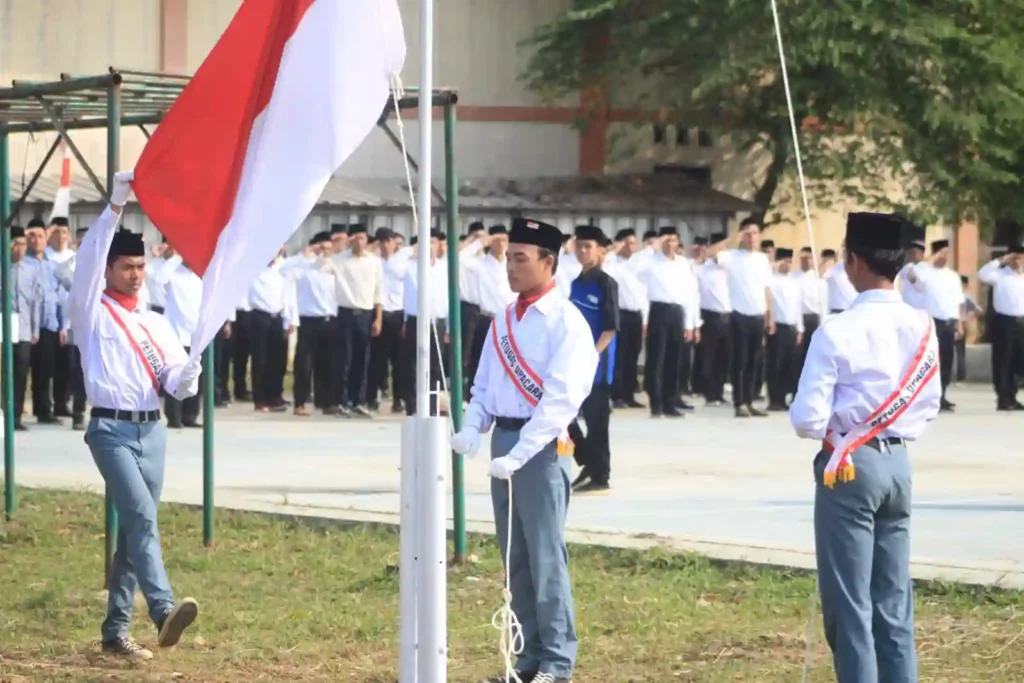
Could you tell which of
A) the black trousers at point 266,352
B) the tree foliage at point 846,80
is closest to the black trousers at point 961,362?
the tree foliage at point 846,80

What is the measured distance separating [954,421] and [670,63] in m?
13.1

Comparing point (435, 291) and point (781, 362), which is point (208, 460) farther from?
point (781, 362)

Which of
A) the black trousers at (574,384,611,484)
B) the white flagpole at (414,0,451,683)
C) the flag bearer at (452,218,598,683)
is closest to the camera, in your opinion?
the white flagpole at (414,0,451,683)

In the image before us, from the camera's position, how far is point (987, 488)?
15.3m

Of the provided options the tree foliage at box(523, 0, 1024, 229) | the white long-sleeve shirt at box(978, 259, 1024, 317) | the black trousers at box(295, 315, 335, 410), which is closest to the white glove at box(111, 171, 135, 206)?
the black trousers at box(295, 315, 335, 410)

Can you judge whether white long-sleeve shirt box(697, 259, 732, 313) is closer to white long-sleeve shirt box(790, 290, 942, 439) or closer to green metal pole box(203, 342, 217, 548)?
green metal pole box(203, 342, 217, 548)

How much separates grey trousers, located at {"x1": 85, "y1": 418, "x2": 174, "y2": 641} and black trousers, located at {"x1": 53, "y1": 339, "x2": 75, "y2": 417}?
1272 cm

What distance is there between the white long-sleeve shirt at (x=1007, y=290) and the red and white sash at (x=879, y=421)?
18.1 metres

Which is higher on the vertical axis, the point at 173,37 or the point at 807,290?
the point at 173,37

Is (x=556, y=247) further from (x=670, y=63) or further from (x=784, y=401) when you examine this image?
(x=670, y=63)

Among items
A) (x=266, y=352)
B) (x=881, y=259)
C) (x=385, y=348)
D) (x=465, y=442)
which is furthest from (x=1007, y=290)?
(x=881, y=259)

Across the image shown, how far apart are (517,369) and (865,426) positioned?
1.76 m

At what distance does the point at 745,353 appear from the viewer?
937 inches

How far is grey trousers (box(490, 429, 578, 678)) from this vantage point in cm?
830
